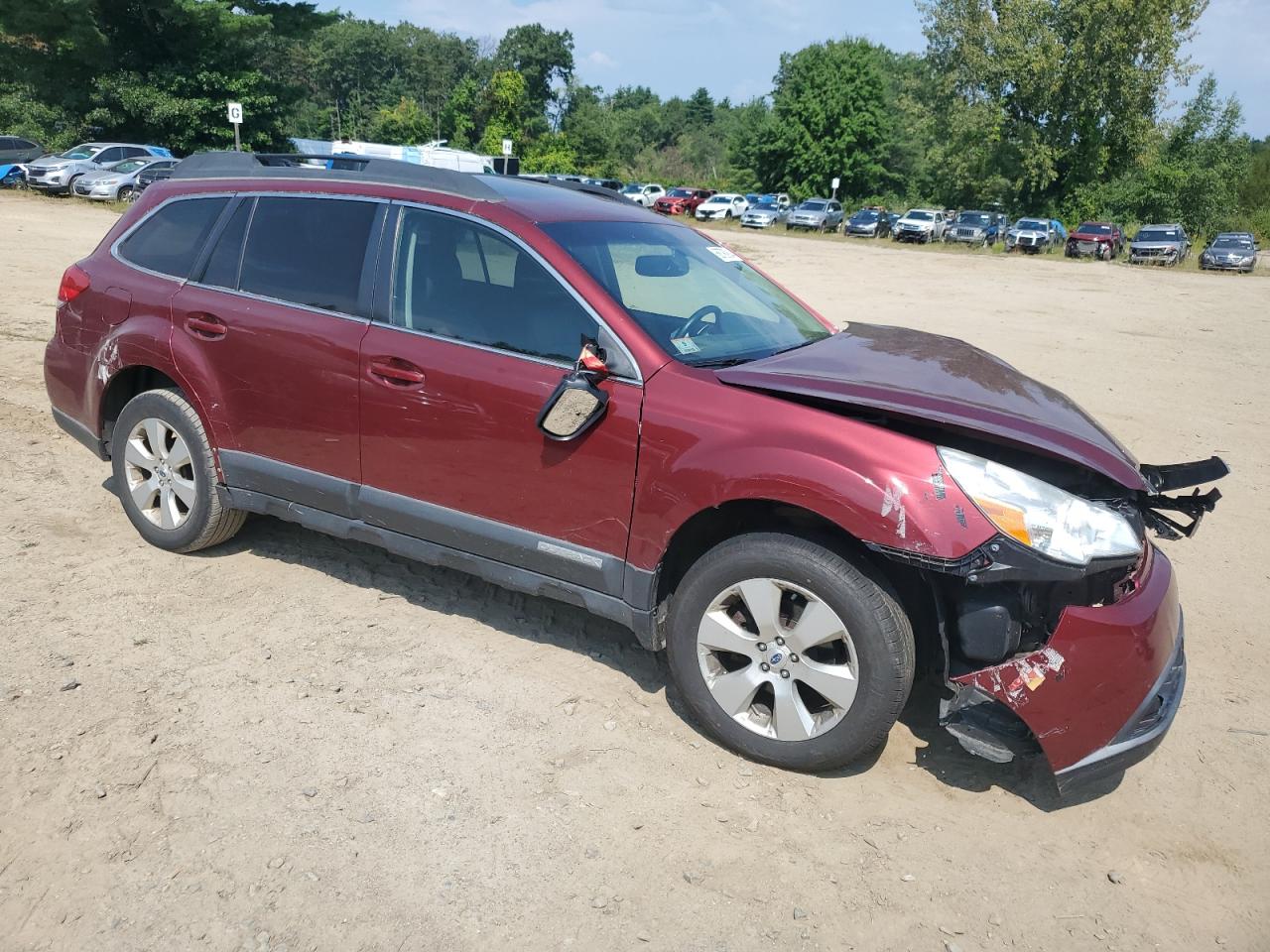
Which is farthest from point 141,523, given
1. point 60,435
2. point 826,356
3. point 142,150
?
point 142,150

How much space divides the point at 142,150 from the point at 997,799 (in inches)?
1325

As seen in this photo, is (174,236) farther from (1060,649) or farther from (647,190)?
(647,190)

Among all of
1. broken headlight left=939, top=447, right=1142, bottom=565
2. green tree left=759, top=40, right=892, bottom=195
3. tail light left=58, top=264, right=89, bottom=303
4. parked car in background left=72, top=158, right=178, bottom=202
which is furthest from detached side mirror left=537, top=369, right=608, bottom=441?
green tree left=759, top=40, right=892, bottom=195

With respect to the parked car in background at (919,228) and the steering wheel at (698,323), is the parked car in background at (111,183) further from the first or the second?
the parked car in background at (919,228)

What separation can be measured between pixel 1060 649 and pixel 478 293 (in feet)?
7.92

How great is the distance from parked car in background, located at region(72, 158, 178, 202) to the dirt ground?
25774mm

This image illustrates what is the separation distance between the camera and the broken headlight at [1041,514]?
291 centimetres

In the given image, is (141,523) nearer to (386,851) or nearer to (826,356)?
(386,851)

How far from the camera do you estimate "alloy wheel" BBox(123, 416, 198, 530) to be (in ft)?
14.8

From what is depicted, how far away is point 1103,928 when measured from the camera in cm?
273

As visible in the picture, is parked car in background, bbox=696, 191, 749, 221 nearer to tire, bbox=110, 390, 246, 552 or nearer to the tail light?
the tail light

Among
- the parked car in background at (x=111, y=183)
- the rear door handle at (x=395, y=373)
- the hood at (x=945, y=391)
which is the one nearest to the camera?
the hood at (x=945, y=391)

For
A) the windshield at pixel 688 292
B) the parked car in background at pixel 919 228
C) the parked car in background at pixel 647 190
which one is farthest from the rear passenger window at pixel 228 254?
the parked car in background at pixel 647 190

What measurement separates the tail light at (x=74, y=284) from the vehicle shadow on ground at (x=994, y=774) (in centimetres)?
435
